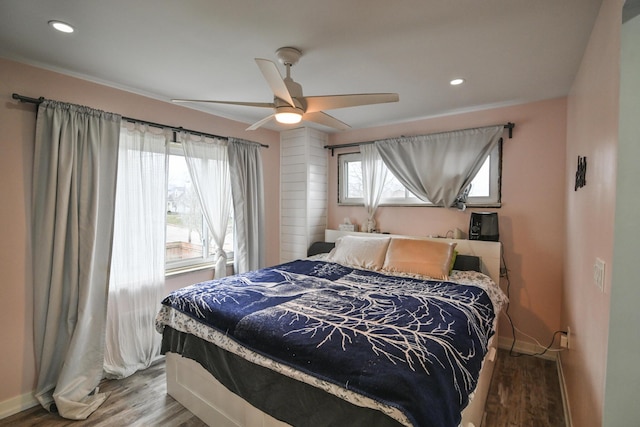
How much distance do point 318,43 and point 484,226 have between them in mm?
2317

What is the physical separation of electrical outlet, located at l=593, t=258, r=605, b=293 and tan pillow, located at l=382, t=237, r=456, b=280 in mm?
1262

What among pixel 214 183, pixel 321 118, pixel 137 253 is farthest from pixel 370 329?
pixel 214 183

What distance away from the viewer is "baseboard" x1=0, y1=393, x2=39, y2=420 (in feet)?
6.79

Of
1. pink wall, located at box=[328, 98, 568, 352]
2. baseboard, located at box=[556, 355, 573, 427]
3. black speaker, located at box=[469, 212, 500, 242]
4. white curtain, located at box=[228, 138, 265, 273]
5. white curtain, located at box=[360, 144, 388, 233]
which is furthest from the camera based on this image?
white curtain, located at box=[360, 144, 388, 233]

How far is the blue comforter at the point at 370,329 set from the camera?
3.90 ft

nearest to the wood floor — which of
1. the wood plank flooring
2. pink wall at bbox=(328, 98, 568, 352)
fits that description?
the wood plank flooring

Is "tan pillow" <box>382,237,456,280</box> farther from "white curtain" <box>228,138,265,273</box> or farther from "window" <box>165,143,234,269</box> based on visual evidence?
"window" <box>165,143,234,269</box>

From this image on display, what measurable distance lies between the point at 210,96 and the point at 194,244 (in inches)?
62.1

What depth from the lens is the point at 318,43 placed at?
1839mm

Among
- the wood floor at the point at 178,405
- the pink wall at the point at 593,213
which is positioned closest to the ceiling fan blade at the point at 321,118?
the pink wall at the point at 593,213

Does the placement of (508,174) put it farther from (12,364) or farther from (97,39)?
(12,364)

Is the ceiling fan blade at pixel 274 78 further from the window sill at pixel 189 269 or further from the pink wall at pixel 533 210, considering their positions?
the pink wall at pixel 533 210

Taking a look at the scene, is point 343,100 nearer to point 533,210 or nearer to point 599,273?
point 599,273

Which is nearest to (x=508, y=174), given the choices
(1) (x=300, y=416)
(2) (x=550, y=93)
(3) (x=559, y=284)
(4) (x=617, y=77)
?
(2) (x=550, y=93)
